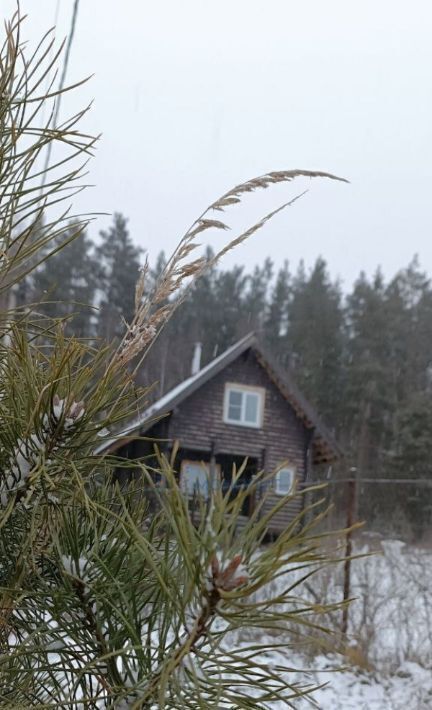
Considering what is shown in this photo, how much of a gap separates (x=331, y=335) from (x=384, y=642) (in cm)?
Result: 3882

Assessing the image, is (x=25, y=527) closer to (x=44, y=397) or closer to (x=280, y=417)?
(x=44, y=397)

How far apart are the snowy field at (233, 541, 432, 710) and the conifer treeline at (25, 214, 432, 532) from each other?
26.8 metres

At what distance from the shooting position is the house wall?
21.1m

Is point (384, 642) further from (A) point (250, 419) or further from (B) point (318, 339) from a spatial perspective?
(B) point (318, 339)

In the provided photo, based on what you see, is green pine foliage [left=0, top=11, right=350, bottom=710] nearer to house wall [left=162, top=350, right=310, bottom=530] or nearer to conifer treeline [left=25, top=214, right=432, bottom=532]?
house wall [left=162, top=350, right=310, bottom=530]

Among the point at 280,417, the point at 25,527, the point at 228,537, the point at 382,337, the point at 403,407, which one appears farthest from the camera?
the point at 382,337

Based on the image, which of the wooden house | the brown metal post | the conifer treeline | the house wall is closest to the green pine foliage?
the brown metal post

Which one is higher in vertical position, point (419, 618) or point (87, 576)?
point (87, 576)

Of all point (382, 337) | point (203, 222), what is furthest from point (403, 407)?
point (203, 222)

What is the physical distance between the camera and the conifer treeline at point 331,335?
38.1 m

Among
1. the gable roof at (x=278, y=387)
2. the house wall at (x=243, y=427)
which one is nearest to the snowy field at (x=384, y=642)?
the gable roof at (x=278, y=387)

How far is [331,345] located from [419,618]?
37.6 meters

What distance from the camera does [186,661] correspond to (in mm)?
667

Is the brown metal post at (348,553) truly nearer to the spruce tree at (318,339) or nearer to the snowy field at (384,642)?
the snowy field at (384,642)
